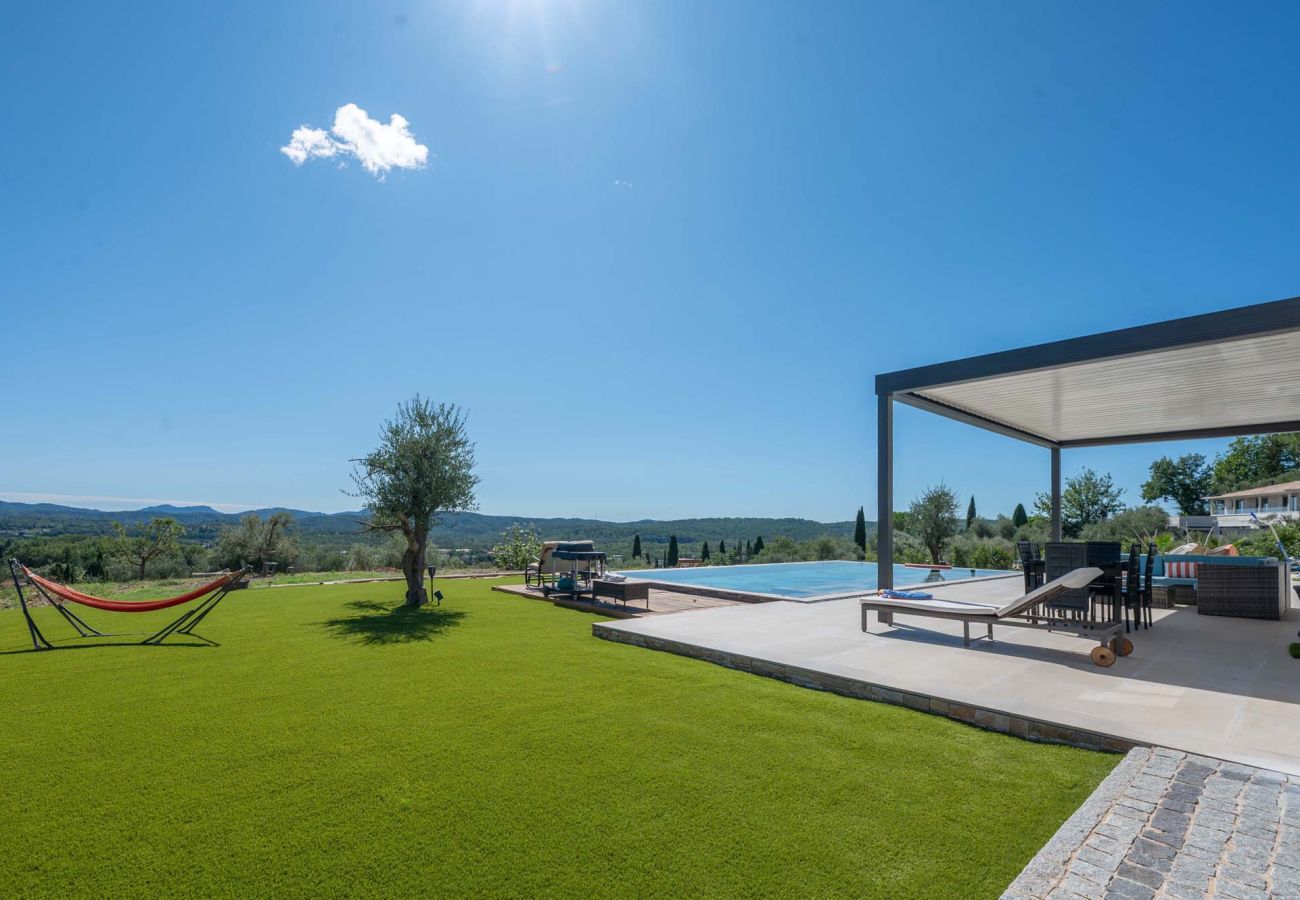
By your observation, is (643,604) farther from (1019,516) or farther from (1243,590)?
(1019,516)

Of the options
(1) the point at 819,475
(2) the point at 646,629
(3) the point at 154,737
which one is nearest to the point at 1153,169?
(2) the point at 646,629

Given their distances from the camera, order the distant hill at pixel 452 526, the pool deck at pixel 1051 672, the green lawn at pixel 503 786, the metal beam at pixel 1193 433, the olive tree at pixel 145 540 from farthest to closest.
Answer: the distant hill at pixel 452 526 < the olive tree at pixel 145 540 < the metal beam at pixel 1193 433 < the pool deck at pixel 1051 672 < the green lawn at pixel 503 786

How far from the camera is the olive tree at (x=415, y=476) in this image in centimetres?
1012

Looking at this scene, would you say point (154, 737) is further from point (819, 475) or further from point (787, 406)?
point (819, 475)

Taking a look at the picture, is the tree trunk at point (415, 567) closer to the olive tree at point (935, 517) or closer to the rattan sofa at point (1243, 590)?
the rattan sofa at point (1243, 590)

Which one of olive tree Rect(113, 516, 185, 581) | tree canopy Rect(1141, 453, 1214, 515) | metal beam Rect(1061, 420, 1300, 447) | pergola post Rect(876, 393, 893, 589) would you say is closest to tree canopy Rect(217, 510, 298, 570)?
olive tree Rect(113, 516, 185, 581)

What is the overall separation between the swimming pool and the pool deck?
18.6 ft

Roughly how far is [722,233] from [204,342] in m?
14.6

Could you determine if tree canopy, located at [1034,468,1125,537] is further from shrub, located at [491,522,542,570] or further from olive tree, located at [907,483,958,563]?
shrub, located at [491,522,542,570]

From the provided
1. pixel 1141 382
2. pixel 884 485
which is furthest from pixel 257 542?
pixel 1141 382

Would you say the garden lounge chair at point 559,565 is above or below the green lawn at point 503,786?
above

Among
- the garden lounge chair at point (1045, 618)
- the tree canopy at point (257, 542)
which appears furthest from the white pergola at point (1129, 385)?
the tree canopy at point (257, 542)

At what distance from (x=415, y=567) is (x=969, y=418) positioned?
10360 millimetres

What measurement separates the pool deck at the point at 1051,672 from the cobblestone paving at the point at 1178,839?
17.0 inches
